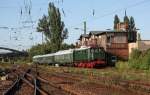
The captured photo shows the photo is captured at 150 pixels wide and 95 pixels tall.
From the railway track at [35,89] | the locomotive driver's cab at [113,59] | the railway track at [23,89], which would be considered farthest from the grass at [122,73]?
the locomotive driver's cab at [113,59]

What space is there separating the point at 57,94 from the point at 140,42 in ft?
137

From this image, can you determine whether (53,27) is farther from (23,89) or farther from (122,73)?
(23,89)

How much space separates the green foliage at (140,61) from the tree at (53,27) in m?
43.7

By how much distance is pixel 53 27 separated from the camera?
9406 centimetres

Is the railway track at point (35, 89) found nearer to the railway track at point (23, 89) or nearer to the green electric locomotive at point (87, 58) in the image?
the railway track at point (23, 89)

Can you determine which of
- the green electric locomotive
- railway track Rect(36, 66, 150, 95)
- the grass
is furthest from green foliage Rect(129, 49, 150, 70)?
railway track Rect(36, 66, 150, 95)

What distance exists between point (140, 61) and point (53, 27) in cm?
5091

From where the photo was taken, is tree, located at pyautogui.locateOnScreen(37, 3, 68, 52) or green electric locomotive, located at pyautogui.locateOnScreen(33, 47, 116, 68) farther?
tree, located at pyautogui.locateOnScreen(37, 3, 68, 52)

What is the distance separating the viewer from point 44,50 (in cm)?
10731

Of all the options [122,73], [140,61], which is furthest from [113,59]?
[122,73]

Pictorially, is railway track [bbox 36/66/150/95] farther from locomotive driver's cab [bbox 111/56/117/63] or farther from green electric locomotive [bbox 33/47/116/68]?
locomotive driver's cab [bbox 111/56/117/63]

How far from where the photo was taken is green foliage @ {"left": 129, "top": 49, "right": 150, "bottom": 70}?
1688 inches

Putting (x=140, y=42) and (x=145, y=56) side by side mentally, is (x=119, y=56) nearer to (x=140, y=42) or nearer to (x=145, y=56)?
(x=140, y=42)

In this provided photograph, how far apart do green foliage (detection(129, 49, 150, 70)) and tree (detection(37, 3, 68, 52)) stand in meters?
43.7
